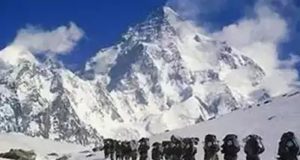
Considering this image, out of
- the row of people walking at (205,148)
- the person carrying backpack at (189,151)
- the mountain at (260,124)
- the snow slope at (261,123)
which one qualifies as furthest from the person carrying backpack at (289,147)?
the snow slope at (261,123)

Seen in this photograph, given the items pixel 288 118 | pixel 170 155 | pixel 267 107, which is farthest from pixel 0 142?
pixel 170 155

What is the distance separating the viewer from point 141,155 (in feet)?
170

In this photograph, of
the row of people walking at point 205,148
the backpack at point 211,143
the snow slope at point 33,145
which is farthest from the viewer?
the snow slope at point 33,145

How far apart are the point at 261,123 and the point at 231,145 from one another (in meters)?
38.2

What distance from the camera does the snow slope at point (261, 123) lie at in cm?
5782

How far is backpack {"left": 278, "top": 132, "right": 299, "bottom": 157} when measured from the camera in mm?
A: 21969

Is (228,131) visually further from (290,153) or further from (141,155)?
(290,153)

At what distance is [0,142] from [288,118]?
49083mm

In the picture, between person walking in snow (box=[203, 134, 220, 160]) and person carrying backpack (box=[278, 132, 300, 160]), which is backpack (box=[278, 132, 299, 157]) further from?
person walking in snow (box=[203, 134, 220, 160])

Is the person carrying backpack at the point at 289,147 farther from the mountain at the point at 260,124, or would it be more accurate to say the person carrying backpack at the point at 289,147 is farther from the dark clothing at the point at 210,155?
the mountain at the point at 260,124

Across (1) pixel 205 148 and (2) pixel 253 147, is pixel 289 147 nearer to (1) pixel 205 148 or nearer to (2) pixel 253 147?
(2) pixel 253 147

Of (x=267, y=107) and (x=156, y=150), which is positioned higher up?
(x=267, y=107)

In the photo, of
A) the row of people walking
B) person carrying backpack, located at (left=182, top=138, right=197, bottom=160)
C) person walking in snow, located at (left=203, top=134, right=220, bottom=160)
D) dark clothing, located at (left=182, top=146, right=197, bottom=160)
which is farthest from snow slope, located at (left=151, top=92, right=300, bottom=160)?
person walking in snow, located at (left=203, top=134, right=220, bottom=160)

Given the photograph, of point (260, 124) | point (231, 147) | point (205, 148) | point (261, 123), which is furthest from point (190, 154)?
point (261, 123)
